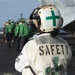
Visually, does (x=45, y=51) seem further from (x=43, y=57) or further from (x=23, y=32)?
(x=23, y=32)

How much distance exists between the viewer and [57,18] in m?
3.46

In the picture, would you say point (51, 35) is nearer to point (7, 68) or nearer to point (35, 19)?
point (35, 19)

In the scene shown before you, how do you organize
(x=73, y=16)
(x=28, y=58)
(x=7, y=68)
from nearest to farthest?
(x=28, y=58) < (x=7, y=68) < (x=73, y=16)

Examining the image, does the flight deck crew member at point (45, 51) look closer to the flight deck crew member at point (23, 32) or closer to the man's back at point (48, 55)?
the man's back at point (48, 55)

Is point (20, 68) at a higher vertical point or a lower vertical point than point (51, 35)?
lower

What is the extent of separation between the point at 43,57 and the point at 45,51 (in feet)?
0.22

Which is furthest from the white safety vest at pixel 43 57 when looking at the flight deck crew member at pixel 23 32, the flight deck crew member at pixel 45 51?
the flight deck crew member at pixel 23 32

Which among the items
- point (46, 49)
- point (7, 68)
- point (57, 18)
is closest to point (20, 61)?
point (46, 49)

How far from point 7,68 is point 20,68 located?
27.6ft

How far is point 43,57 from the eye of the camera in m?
3.41

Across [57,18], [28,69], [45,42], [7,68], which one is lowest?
[7,68]

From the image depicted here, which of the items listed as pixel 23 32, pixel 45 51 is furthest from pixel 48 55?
pixel 23 32

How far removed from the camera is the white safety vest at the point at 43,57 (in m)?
3.38

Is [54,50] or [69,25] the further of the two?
[69,25]
